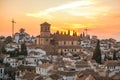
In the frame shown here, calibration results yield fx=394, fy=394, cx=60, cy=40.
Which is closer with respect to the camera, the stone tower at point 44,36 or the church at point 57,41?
the church at point 57,41

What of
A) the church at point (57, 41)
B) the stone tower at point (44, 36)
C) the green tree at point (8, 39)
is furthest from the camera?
the green tree at point (8, 39)

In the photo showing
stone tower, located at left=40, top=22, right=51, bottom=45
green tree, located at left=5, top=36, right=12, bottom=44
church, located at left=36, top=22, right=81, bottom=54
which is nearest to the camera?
church, located at left=36, top=22, right=81, bottom=54

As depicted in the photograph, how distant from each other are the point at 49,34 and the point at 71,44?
1082 millimetres

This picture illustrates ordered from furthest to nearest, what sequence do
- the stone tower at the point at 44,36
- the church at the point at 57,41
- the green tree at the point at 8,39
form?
the green tree at the point at 8,39 → the stone tower at the point at 44,36 → the church at the point at 57,41

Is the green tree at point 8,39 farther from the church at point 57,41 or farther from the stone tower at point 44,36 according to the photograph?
the stone tower at point 44,36

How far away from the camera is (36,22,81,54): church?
15.4 m

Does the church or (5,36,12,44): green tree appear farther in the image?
(5,36,12,44): green tree

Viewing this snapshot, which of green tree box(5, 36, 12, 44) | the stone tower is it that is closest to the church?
the stone tower

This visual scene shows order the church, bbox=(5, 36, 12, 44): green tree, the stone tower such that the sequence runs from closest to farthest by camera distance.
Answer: the church → the stone tower → bbox=(5, 36, 12, 44): green tree

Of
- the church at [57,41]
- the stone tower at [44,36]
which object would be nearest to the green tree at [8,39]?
the church at [57,41]

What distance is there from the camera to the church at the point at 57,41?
15.4m

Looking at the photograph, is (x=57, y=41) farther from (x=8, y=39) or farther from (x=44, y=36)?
(x=8, y=39)

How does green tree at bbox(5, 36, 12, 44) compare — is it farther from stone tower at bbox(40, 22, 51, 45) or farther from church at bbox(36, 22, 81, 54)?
stone tower at bbox(40, 22, 51, 45)

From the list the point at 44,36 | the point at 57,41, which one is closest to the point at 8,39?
the point at 44,36
